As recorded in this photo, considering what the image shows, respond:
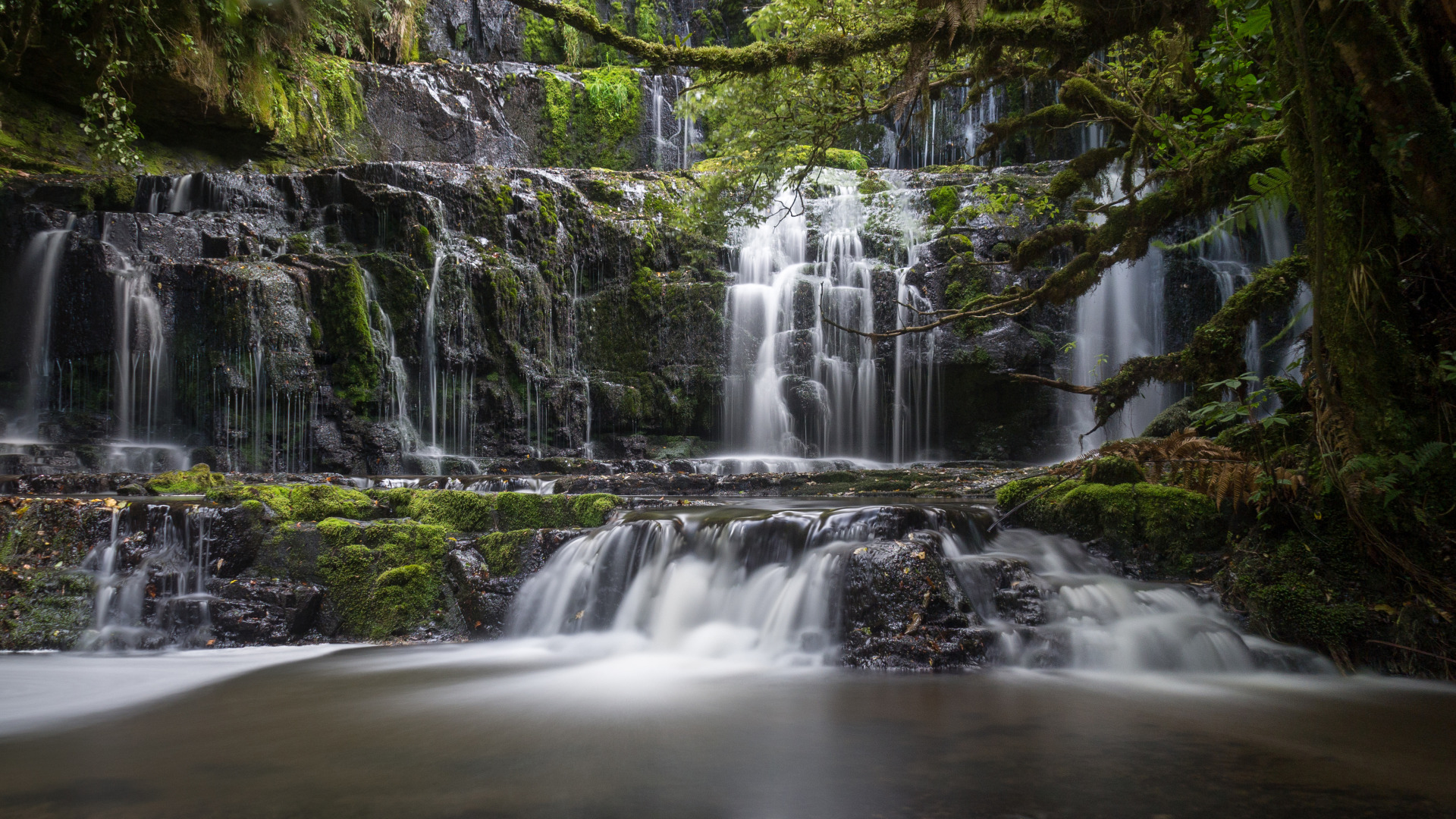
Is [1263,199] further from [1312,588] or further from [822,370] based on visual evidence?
[822,370]

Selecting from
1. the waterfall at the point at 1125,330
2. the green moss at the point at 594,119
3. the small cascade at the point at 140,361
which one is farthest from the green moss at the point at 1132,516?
the green moss at the point at 594,119

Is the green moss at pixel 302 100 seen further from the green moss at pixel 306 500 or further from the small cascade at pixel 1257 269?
the small cascade at pixel 1257 269

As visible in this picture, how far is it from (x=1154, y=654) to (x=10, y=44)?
15.3 metres

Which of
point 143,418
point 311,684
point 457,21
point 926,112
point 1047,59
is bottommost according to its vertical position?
point 311,684

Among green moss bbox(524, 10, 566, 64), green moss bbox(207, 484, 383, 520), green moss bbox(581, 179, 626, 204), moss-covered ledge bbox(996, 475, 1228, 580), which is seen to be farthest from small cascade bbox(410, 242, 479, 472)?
green moss bbox(524, 10, 566, 64)

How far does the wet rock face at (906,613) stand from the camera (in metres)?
4.34

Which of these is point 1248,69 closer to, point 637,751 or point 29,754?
point 637,751

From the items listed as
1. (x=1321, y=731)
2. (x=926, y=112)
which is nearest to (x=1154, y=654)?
(x=1321, y=731)

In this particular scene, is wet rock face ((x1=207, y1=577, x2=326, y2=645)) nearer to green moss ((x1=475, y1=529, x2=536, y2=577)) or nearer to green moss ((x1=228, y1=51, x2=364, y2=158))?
green moss ((x1=475, y1=529, x2=536, y2=577))

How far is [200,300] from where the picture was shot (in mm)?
10961

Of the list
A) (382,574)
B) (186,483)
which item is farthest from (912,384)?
(186,483)

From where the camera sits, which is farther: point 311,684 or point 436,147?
point 436,147

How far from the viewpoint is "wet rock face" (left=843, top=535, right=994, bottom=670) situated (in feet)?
14.2

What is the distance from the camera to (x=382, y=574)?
5.79 metres
